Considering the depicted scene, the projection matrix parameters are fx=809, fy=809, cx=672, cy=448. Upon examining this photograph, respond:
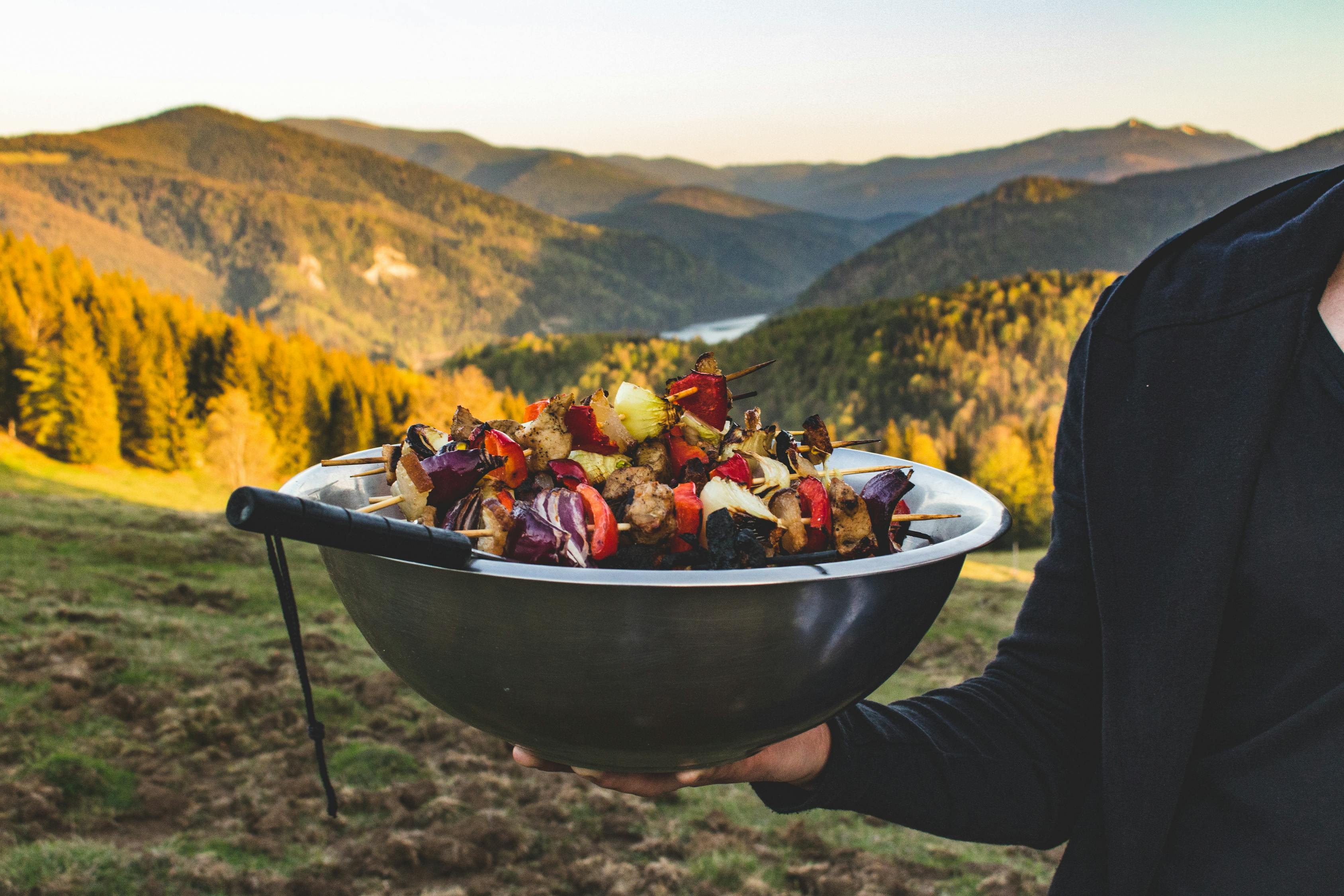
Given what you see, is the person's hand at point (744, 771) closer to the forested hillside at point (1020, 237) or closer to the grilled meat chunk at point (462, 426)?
the grilled meat chunk at point (462, 426)

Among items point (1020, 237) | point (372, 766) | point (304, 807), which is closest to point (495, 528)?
point (304, 807)

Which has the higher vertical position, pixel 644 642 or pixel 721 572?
pixel 721 572

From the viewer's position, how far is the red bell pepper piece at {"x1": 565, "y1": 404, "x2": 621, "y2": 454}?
5.16 ft

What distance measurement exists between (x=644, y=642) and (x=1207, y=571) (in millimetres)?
1022

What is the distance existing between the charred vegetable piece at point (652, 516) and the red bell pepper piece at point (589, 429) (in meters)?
0.27

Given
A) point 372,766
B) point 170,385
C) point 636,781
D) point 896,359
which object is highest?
point 636,781

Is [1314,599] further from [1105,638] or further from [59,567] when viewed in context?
[59,567]

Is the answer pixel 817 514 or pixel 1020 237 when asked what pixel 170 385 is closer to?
pixel 817 514

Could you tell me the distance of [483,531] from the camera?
3.96ft

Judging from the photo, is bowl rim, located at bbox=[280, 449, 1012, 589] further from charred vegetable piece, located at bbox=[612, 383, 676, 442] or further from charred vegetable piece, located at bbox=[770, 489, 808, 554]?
charred vegetable piece, located at bbox=[612, 383, 676, 442]

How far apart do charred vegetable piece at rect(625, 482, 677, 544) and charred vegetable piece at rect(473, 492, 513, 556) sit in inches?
7.7

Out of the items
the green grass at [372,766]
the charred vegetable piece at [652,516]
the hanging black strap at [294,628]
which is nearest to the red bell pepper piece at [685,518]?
the charred vegetable piece at [652,516]

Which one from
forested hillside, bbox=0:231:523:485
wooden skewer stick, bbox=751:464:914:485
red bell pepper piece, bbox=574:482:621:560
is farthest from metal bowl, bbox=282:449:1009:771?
forested hillside, bbox=0:231:523:485

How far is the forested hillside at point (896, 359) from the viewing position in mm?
102062
